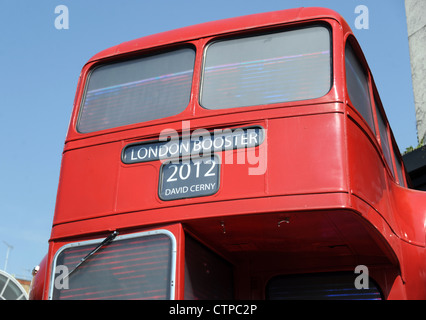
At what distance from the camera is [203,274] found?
481 cm

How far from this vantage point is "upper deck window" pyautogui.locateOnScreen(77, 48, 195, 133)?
16.4 ft

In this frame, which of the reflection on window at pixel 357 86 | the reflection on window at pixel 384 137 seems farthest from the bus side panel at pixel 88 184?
the reflection on window at pixel 384 137

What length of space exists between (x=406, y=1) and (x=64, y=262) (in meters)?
14.1

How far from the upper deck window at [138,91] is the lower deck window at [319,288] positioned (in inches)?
76.1

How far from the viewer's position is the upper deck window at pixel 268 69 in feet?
15.3

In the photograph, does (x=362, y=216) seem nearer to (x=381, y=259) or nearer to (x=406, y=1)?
(x=381, y=259)

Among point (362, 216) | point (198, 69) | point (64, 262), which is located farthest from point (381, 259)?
point (64, 262)

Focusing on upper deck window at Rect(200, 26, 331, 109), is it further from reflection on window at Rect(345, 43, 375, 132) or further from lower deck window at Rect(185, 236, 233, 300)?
lower deck window at Rect(185, 236, 233, 300)

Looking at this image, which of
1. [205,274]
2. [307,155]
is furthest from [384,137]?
[205,274]

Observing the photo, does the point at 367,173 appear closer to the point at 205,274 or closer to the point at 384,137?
the point at 205,274

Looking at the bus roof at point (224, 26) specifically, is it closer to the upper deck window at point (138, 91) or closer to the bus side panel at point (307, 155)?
the upper deck window at point (138, 91)

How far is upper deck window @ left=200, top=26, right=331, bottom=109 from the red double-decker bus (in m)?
0.01

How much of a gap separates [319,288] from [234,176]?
5.32 feet

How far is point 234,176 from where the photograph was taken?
4406 mm
